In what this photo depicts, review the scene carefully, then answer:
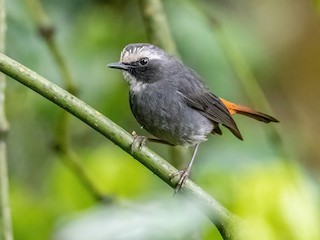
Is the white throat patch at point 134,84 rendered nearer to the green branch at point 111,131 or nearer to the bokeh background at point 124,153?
the bokeh background at point 124,153

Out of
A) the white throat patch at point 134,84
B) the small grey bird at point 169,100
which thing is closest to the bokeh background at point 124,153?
the small grey bird at point 169,100

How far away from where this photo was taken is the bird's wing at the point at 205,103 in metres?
3.84

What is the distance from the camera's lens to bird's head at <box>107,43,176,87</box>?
11.9 ft

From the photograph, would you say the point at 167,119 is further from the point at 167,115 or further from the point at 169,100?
the point at 169,100

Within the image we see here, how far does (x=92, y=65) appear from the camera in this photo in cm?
483

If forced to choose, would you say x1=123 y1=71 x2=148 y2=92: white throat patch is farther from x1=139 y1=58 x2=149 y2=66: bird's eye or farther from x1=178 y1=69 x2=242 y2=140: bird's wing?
x1=178 y1=69 x2=242 y2=140: bird's wing

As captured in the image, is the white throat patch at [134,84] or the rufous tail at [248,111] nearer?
the white throat patch at [134,84]

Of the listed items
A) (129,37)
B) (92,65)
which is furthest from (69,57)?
(129,37)

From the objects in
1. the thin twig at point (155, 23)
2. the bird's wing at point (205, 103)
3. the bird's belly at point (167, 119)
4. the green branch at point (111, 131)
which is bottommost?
the green branch at point (111, 131)

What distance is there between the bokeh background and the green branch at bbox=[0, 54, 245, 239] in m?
0.05

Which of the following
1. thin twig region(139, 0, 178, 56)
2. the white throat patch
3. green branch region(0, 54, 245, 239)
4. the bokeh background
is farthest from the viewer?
thin twig region(139, 0, 178, 56)

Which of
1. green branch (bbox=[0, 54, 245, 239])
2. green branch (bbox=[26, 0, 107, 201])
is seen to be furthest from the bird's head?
green branch (bbox=[0, 54, 245, 239])

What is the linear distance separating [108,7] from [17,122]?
98 centimetres

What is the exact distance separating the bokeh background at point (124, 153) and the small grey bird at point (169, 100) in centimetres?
14
